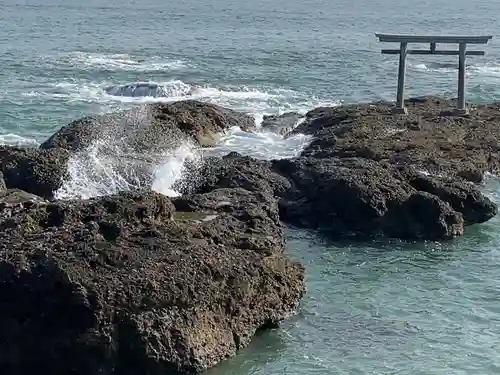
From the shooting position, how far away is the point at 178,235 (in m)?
16.6

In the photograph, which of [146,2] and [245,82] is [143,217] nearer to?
[245,82]

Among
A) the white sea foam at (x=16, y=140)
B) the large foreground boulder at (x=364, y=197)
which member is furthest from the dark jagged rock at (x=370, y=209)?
the white sea foam at (x=16, y=140)

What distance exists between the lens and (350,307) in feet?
59.0

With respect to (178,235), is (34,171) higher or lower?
lower

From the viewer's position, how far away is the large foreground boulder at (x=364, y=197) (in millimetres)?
21828

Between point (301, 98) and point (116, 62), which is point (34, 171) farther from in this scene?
point (116, 62)

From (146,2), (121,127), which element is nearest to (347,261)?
(121,127)

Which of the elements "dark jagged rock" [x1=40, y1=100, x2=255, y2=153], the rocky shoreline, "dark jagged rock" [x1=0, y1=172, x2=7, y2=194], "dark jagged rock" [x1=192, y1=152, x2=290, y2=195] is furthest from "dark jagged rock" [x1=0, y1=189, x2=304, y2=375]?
"dark jagged rock" [x1=40, y1=100, x2=255, y2=153]

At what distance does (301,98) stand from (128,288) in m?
28.2

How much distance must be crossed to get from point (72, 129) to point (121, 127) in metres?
1.29

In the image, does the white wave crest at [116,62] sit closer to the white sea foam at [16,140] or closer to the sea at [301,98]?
the sea at [301,98]

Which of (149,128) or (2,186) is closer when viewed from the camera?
(2,186)

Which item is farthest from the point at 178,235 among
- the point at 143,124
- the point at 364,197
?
the point at 143,124

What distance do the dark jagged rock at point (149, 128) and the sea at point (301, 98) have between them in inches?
26.4
